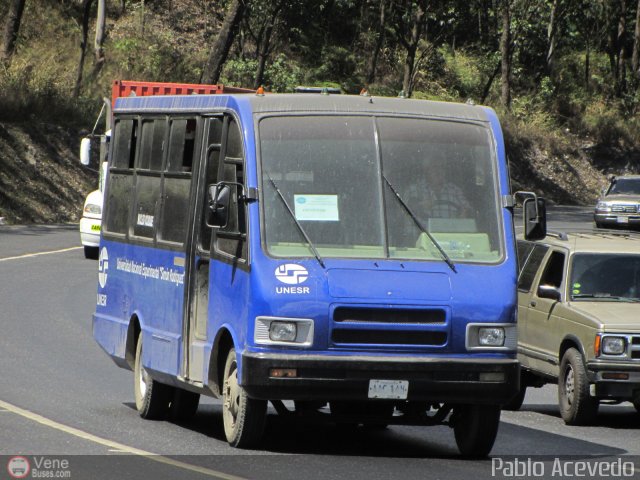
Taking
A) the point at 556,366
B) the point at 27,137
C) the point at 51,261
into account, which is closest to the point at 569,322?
the point at 556,366

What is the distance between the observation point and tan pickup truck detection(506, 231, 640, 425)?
13.4m

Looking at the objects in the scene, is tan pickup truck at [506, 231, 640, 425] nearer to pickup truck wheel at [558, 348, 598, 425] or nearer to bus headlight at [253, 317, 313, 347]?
pickup truck wheel at [558, 348, 598, 425]

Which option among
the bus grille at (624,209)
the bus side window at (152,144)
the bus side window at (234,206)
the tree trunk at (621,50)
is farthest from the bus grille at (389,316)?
the tree trunk at (621,50)

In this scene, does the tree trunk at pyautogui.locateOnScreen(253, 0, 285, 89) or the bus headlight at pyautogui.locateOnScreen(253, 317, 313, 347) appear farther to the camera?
the tree trunk at pyautogui.locateOnScreen(253, 0, 285, 89)

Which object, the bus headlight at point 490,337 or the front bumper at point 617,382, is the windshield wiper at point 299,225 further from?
the front bumper at point 617,382

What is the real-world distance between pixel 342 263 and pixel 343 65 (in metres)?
56.0

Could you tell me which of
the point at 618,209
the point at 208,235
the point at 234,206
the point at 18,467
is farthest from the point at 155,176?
the point at 618,209

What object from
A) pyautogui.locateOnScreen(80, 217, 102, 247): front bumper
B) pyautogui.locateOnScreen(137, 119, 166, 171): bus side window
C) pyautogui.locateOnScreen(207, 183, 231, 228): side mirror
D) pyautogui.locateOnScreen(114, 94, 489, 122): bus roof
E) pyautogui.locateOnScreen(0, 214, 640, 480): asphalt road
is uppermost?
pyautogui.locateOnScreen(114, 94, 489, 122): bus roof

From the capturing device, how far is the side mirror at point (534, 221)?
35.6ft

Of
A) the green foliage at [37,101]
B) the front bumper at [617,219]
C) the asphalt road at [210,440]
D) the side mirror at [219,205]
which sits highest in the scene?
the green foliage at [37,101]

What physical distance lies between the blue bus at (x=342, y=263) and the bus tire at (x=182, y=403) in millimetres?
458

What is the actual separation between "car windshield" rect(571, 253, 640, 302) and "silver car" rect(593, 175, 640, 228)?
92.6ft

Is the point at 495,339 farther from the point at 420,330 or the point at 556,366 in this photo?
the point at 556,366

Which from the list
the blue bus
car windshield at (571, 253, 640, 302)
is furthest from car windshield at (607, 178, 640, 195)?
the blue bus
